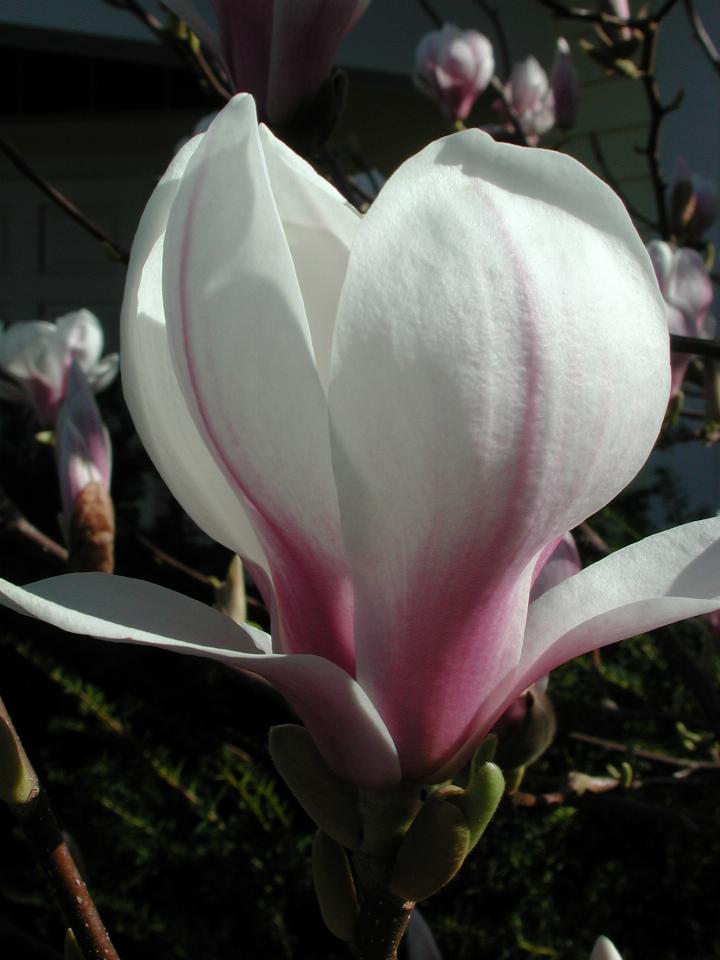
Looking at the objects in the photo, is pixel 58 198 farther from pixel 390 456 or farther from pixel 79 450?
pixel 390 456

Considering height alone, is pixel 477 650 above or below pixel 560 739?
above

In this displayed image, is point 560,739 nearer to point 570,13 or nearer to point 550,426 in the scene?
point 570,13

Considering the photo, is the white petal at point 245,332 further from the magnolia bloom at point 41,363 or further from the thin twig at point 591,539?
the magnolia bloom at point 41,363

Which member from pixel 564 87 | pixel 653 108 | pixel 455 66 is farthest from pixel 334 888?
pixel 455 66

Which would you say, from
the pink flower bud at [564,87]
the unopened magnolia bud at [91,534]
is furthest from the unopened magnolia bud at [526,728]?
the pink flower bud at [564,87]

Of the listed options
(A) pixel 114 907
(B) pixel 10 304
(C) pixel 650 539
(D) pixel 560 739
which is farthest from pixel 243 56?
(B) pixel 10 304

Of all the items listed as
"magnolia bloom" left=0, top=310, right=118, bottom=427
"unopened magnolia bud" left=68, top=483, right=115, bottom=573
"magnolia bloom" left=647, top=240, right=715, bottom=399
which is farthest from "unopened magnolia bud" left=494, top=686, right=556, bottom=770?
"magnolia bloom" left=0, top=310, right=118, bottom=427
